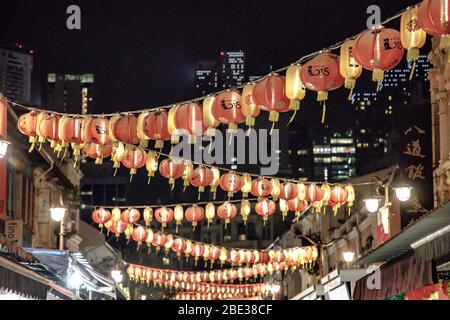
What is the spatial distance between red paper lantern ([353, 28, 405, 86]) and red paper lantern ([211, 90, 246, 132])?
3910 millimetres

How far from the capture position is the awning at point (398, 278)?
16644 millimetres

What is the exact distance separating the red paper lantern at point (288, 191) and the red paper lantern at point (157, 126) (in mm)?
8923

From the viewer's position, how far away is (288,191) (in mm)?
26828

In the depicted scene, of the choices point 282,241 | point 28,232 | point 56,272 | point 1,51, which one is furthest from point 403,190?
point 1,51

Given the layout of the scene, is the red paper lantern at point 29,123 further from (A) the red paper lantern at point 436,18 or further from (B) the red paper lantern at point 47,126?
(A) the red paper lantern at point 436,18

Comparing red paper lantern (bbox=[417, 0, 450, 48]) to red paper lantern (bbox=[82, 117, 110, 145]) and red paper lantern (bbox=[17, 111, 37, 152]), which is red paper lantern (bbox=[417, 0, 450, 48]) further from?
red paper lantern (bbox=[17, 111, 37, 152])

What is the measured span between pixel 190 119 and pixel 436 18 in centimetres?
719

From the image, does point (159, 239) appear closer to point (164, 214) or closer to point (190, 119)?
point (164, 214)

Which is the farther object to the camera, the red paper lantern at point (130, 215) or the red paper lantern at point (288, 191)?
the red paper lantern at point (130, 215)

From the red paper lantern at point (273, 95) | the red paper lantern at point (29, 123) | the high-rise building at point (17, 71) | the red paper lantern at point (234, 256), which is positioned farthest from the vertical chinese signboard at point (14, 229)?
the high-rise building at point (17, 71)

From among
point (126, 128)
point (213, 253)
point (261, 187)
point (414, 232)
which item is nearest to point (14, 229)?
point (261, 187)

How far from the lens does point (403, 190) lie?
80.3 ft

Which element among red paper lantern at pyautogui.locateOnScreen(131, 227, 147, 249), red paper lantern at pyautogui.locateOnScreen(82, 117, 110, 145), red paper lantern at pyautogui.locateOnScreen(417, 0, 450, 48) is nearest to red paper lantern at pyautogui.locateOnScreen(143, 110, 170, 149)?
red paper lantern at pyautogui.locateOnScreen(82, 117, 110, 145)
